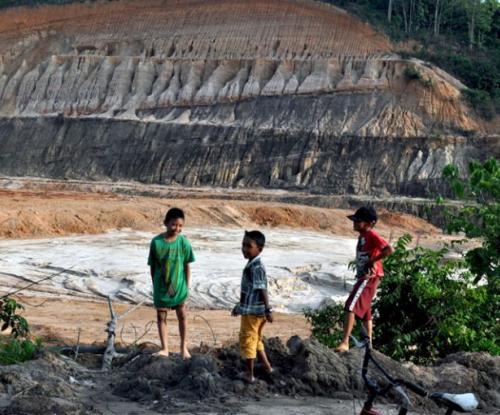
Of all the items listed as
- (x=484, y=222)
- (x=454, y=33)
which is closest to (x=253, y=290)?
(x=484, y=222)

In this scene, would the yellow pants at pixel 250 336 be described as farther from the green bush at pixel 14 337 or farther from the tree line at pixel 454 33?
the tree line at pixel 454 33

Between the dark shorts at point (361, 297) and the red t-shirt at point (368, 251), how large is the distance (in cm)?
8

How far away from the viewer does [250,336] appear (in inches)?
314

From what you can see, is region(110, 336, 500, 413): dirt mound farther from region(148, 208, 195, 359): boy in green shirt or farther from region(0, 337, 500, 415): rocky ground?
region(148, 208, 195, 359): boy in green shirt

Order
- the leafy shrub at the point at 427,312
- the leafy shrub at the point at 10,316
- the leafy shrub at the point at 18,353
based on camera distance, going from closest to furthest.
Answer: the leafy shrub at the point at 10,316 → the leafy shrub at the point at 18,353 → the leafy shrub at the point at 427,312

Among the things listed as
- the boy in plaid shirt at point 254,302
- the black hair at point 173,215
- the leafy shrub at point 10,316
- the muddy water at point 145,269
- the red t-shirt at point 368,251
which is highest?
the black hair at point 173,215

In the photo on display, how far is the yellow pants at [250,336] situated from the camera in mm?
7918

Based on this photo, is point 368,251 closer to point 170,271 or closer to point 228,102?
point 170,271

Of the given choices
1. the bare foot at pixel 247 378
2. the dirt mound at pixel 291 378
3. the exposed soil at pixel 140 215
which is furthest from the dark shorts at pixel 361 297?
the exposed soil at pixel 140 215

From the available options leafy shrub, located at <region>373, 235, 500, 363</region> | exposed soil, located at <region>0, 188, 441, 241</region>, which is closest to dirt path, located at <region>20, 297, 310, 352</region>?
leafy shrub, located at <region>373, 235, 500, 363</region>

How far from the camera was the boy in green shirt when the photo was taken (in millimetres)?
8977

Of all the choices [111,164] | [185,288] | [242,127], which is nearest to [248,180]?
[242,127]

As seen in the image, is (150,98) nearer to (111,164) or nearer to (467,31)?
(111,164)

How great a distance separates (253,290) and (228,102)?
36.4 metres
